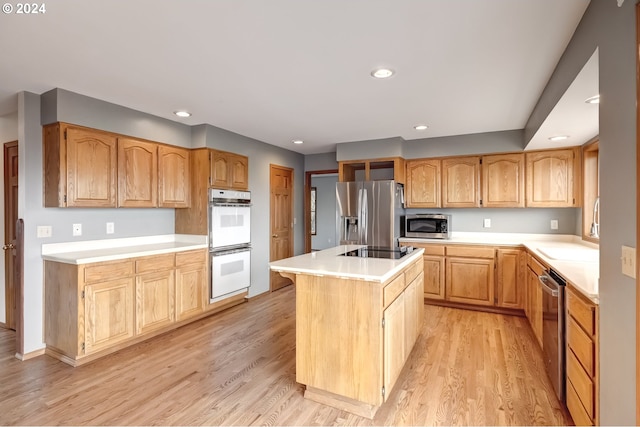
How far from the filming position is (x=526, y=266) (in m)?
3.70

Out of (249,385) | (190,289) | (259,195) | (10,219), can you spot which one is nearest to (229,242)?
(190,289)

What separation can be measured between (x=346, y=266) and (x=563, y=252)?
2.19m

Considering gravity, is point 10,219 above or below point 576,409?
above

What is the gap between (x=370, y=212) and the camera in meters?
4.59

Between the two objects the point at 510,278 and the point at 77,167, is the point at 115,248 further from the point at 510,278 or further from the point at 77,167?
the point at 510,278

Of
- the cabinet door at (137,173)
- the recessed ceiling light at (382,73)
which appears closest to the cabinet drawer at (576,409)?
the recessed ceiling light at (382,73)

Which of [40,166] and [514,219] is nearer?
[40,166]

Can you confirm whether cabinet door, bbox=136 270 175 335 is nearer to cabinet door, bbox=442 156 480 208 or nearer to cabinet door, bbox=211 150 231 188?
cabinet door, bbox=211 150 231 188

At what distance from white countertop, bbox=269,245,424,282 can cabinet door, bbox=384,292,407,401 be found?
0.24 metres

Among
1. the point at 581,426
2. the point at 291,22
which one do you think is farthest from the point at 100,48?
the point at 581,426

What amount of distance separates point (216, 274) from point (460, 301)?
3105 millimetres

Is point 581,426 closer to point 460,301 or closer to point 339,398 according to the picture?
point 339,398

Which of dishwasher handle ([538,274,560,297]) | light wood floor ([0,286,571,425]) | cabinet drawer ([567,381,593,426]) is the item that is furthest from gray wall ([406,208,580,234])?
cabinet drawer ([567,381,593,426])

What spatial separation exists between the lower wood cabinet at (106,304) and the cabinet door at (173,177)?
69 centimetres
